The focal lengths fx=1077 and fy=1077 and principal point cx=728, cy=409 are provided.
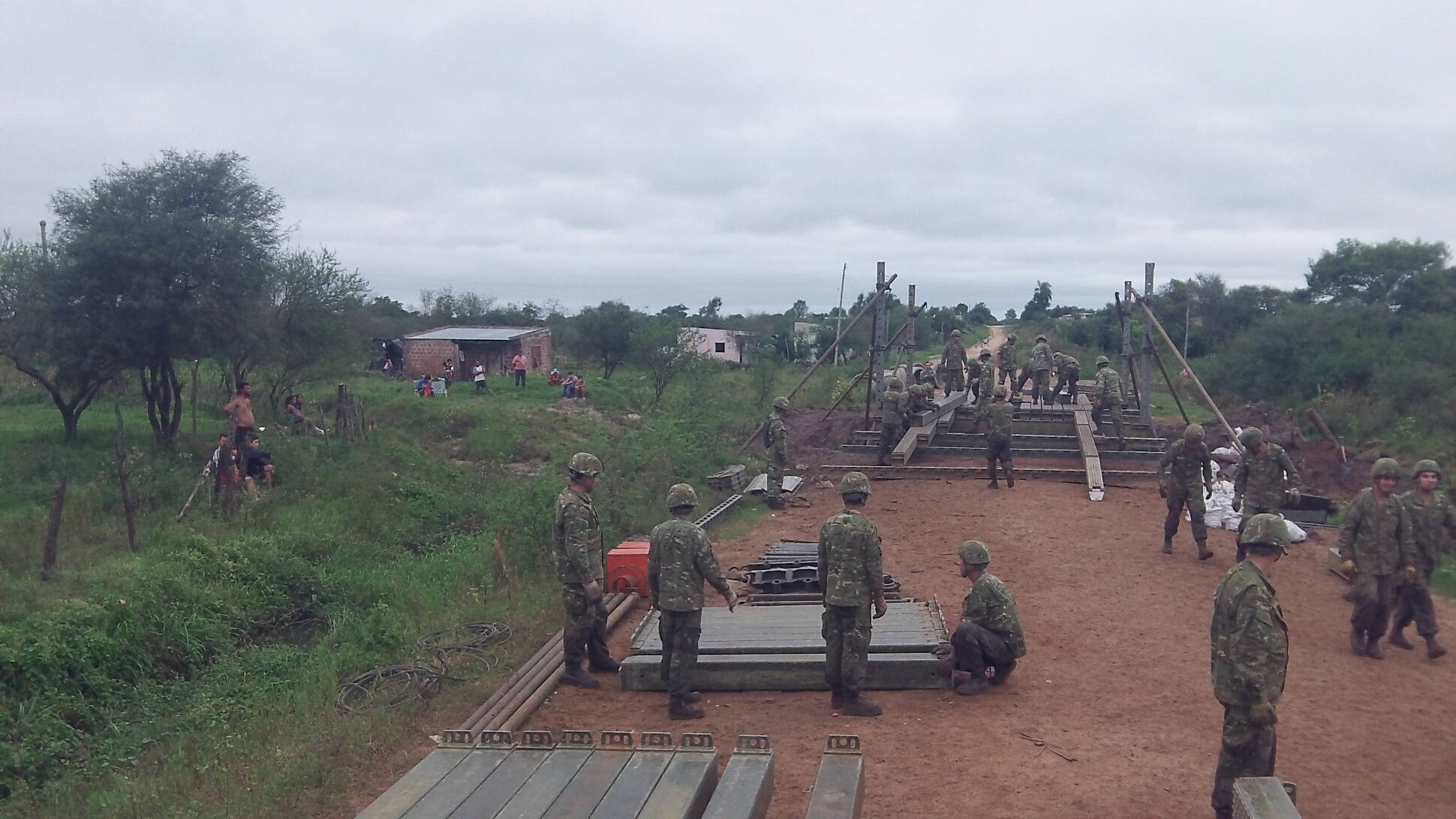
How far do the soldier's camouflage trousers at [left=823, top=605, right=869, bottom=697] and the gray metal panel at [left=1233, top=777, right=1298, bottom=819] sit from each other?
10.3 feet

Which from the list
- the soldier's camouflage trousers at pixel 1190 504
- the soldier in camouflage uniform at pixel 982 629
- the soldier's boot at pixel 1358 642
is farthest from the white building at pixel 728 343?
the soldier in camouflage uniform at pixel 982 629

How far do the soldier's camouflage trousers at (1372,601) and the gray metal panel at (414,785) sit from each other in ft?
24.8

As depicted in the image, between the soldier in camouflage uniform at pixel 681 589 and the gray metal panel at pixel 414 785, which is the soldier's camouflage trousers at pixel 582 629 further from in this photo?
the gray metal panel at pixel 414 785

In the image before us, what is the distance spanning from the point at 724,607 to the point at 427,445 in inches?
564

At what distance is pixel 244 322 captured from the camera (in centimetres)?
1986

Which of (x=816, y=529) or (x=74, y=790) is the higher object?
(x=816, y=529)

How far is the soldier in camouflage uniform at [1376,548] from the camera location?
8828 mm

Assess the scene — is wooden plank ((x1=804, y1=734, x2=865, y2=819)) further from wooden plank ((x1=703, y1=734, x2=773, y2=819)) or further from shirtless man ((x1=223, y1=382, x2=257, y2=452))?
shirtless man ((x1=223, y1=382, x2=257, y2=452))

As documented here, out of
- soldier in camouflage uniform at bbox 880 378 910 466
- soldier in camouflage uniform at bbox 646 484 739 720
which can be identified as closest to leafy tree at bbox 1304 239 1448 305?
soldier in camouflage uniform at bbox 880 378 910 466

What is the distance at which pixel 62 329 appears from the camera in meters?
18.2

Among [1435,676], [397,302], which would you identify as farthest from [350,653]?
[397,302]

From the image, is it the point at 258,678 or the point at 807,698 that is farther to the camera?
the point at 258,678

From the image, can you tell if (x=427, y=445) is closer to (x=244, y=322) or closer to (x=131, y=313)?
(x=244, y=322)

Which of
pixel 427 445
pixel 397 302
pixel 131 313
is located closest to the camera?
pixel 131 313
